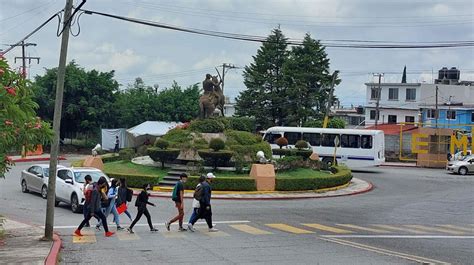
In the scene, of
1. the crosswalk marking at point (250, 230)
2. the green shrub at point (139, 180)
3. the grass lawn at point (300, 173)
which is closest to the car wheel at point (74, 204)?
the crosswalk marking at point (250, 230)

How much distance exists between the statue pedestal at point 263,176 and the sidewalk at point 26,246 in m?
14.9

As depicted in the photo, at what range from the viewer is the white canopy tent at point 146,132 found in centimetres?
5725

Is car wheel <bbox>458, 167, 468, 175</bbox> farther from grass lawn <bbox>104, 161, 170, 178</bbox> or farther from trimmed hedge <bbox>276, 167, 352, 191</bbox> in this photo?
grass lawn <bbox>104, 161, 170, 178</bbox>

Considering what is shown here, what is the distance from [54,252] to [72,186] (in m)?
9.48

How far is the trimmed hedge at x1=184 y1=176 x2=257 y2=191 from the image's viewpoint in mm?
30547

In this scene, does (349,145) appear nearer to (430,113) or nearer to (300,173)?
(300,173)

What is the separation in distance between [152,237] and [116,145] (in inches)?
1709

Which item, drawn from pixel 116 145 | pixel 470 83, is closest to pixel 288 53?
pixel 116 145

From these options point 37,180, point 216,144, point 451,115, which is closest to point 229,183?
point 216,144

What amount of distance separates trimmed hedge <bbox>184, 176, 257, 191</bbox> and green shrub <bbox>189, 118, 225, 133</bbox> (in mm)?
6267

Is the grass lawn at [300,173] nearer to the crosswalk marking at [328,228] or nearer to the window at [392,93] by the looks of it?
the crosswalk marking at [328,228]

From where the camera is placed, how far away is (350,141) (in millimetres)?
48406

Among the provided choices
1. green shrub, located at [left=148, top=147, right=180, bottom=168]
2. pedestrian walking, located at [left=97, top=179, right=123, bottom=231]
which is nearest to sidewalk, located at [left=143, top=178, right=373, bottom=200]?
green shrub, located at [left=148, top=147, right=180, bottom=168]

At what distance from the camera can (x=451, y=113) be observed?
2911 inches
